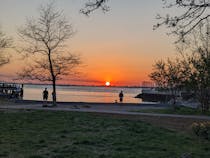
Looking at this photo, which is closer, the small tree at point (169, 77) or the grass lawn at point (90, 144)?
the grass lawn at point (90, 144)

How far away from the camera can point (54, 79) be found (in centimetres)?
3794

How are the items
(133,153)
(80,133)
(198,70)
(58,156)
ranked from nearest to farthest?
(58,156), (133,153), (80,133), (198,70)

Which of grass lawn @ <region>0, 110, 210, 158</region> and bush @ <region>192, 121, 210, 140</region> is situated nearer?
grass lawn @ <region>0, 110, 210, 158</region>

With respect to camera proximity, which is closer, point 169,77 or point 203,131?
point 203,131

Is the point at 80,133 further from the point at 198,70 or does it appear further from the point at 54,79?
the point at 54,79

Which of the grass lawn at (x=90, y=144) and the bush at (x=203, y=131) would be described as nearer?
the grass lawn at (x=90, y=144)

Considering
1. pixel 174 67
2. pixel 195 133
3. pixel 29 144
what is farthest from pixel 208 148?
pixel 174 67

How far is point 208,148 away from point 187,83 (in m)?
20.9

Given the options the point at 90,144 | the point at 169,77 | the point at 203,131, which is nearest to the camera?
the point at 90,144

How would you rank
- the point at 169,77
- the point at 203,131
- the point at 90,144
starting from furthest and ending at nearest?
the point at 169,77 < the point at 203,131 < the point at 90,144

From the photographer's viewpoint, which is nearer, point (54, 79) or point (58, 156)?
point (58, 156)

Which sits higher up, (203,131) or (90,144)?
(203,131)

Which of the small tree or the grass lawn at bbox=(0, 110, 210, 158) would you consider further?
the small tree

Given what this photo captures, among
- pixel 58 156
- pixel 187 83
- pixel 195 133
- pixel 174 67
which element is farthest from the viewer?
pixel 174 67
